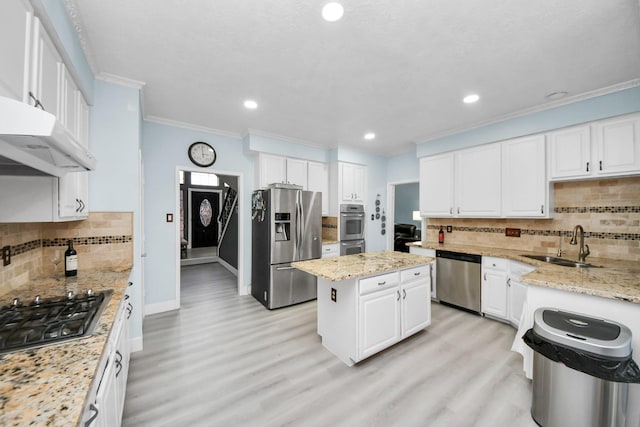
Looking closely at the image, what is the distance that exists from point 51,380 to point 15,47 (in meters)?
1.30

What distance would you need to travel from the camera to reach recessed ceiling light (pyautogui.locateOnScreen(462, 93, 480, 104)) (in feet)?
8.79

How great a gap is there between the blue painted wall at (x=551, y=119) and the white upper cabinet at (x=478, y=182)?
6.2 inches

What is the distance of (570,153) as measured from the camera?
279cm

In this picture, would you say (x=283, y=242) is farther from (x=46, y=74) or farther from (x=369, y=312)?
(x=46, y=74)

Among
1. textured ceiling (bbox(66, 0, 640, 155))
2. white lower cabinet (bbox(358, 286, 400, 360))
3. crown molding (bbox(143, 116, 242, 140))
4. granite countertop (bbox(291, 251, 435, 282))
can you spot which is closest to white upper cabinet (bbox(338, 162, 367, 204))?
textured ceiling (bbox(66, 0, 640, 155))

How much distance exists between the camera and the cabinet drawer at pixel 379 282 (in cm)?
219

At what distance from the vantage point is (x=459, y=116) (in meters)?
3.24

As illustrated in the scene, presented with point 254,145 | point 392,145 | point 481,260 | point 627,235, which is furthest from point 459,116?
point 254,145

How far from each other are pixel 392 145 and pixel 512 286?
9.28 ft

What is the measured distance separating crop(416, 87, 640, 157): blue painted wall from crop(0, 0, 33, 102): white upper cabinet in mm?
4277

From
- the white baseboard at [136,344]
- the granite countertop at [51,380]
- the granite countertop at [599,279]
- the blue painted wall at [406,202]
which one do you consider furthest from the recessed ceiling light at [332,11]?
the blue painted wall at [406,202]

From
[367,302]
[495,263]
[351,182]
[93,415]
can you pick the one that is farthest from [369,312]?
[351,182]

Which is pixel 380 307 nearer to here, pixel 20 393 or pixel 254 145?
pixel 20 393

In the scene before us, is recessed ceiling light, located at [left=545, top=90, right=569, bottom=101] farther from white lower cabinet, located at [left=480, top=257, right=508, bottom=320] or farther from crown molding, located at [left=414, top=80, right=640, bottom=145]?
white lower cabinet, located at [left=480, top=257, right=508, bottom=320]
